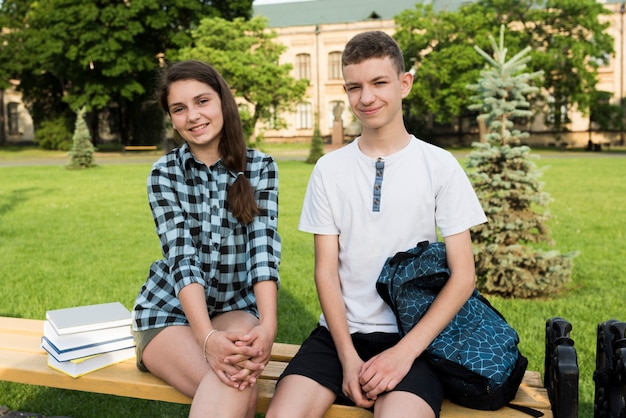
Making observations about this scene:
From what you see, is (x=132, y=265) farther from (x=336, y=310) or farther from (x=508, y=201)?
(x=336, y=310)

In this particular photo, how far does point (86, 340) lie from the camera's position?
8.82 ft

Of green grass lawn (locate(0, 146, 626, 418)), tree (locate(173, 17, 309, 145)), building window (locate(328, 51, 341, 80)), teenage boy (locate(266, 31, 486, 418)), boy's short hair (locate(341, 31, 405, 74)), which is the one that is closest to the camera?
teenage boy (locate(266, 31, 486, 418))

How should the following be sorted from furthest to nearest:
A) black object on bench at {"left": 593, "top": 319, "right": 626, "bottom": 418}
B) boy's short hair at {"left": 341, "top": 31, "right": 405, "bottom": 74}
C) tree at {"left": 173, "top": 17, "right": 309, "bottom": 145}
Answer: tree at {"left": 173, "top": 17, "right": 309, "bottom": 145} → boy's short hair at {"left": 341, "top": 31, "right": 405, "bottom": 74} → black object on bench at {"left": 593, "top": 319, "right": 626, "bottom": 418}

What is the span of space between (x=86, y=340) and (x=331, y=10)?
46.4 m

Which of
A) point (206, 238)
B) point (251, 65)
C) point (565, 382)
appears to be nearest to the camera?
point (565, 382)

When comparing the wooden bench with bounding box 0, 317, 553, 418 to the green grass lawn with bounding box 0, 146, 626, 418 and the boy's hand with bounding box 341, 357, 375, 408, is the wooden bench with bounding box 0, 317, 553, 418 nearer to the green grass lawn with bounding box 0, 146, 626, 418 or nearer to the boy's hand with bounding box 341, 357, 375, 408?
the boy's hand with bounding box 341, 357, 375, 408

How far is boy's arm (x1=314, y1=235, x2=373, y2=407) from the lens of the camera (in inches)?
87.6

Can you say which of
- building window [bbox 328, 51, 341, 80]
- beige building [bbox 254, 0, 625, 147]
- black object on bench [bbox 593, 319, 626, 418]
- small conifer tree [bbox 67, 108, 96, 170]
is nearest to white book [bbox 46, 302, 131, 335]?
black object on bench [bbox 593, 319, 626, 418]

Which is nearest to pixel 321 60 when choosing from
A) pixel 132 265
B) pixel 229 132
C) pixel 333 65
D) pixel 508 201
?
pixel 333 65

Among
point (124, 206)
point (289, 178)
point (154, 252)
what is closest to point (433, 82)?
point (289, 178)

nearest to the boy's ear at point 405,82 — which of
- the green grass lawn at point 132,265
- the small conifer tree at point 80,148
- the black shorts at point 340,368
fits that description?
the black shorts at point 340,368

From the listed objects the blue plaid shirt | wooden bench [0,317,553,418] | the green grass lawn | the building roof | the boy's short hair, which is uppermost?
the building roof

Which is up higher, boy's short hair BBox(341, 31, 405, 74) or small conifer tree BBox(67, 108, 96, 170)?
boy's short hair BBox(341, 31, 405, 74)

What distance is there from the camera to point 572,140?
38.1 metres
